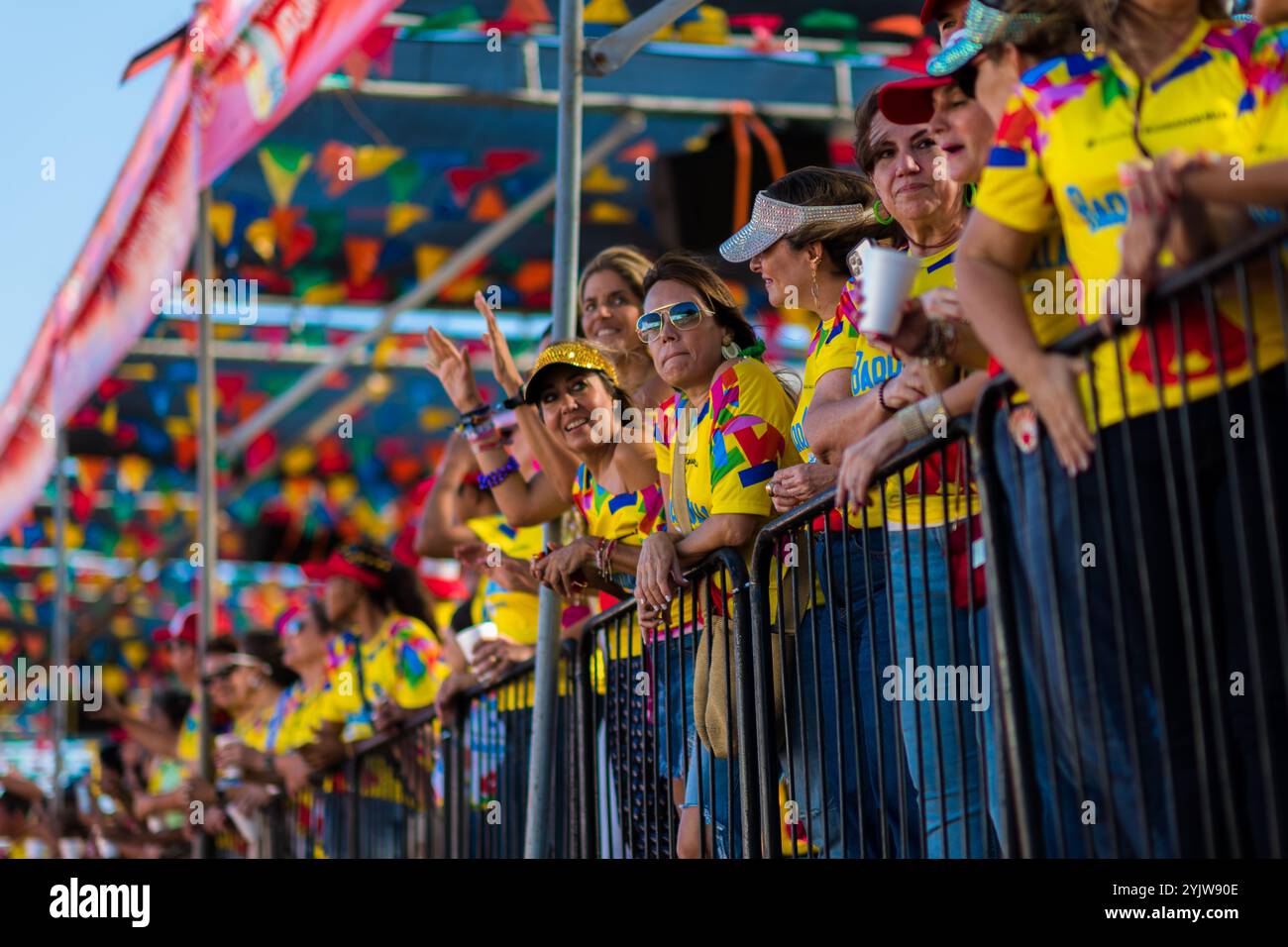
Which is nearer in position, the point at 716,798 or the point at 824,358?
the point at 824,358

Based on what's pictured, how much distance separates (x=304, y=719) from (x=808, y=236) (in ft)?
17.8

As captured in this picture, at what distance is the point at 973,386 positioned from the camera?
129 inches

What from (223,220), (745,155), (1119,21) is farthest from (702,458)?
(223,220)

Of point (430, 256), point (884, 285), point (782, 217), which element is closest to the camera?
point (884, 285)

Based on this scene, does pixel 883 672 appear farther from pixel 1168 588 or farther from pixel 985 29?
pixel 985 29

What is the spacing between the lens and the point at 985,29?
10.6 ft

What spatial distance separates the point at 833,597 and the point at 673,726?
108 cm

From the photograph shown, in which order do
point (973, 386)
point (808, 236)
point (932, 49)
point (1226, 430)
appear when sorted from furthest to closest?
point (932, 49) → point (808, 236) → point (973, 386) → point (1226, 430)

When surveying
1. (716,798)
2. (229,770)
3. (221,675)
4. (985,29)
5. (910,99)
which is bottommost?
(716,798)

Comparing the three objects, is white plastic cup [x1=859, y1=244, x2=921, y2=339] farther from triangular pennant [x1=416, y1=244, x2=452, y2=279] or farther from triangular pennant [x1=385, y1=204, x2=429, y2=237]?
triangular pennant [x1=416, y1=244, x2=452, y2=279]

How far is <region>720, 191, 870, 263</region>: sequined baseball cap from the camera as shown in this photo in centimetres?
478
